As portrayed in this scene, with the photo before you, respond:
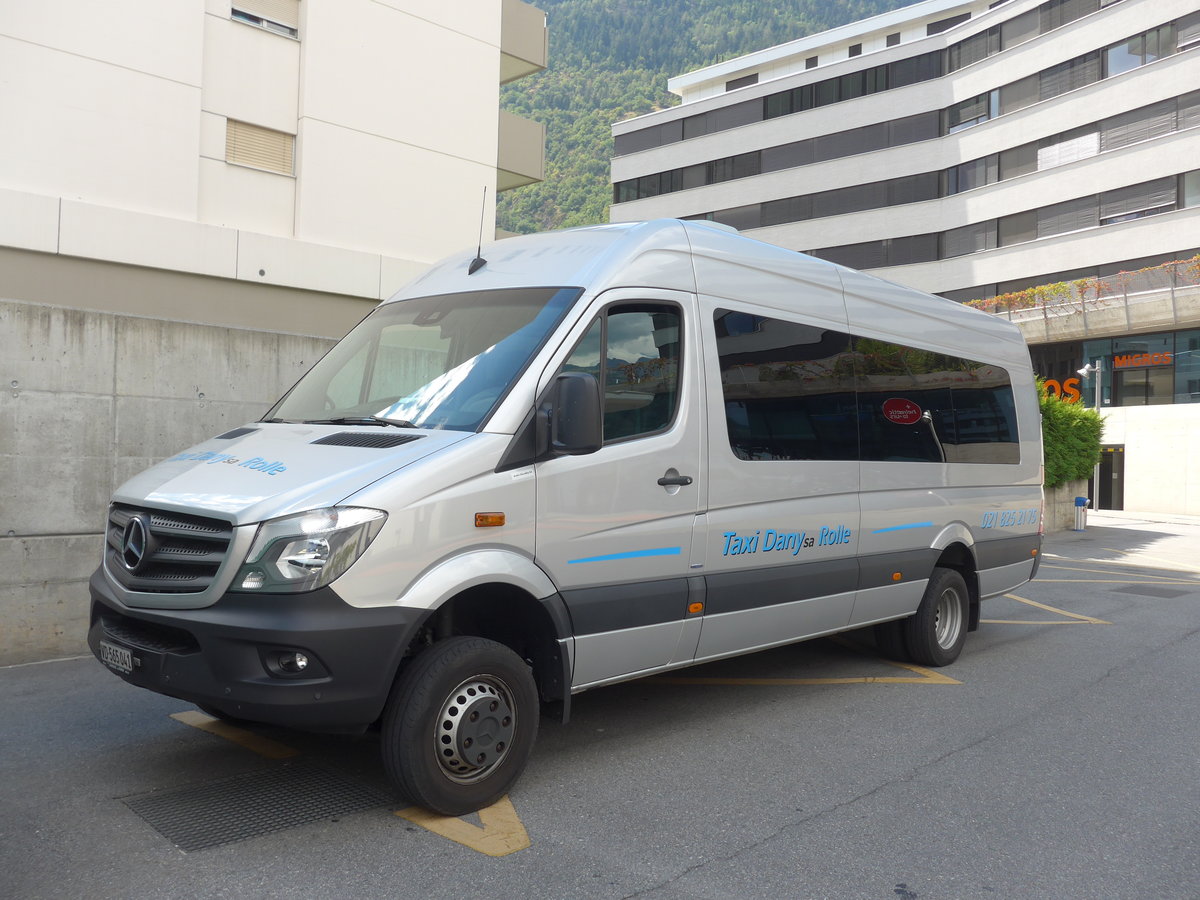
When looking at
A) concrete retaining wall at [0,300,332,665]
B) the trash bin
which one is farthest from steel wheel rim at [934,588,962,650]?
the trash bin

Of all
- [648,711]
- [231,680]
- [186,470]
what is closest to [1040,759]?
[648,711]

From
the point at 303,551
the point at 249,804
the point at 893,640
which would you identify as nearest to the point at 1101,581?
the point at 893,640

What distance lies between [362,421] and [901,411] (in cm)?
391

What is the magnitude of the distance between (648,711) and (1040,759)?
6.81 ft

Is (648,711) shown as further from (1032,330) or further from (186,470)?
(1032,330)

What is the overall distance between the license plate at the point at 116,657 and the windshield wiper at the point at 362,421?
1.31m

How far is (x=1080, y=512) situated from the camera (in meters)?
23.2

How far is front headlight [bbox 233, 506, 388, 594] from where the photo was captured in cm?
382

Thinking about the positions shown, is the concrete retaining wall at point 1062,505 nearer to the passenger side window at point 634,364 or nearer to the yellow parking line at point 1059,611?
the yellow parking line at point 1059,611

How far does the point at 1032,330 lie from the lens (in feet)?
127

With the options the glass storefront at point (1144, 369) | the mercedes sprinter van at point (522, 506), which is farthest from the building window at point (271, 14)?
the glass storefront at point (1144, 369)

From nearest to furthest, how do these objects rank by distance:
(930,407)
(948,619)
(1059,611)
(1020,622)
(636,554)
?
(636,554), (930,407), (948,619), (1020,622), (1059,611)

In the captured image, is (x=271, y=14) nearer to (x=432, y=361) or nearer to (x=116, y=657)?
(x=432, y=361)

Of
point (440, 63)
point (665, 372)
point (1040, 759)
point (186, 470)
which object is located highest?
point (440, 63)
